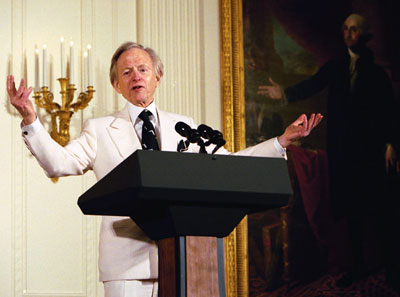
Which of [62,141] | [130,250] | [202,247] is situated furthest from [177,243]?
[62,141]

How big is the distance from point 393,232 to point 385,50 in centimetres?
158

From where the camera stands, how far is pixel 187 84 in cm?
584

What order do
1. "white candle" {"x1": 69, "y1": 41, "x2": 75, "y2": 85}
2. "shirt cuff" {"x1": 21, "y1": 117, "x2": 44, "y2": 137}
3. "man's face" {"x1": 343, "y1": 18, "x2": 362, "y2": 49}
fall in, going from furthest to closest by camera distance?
1. "man's face" {"x1": 343, "y1": 18, "x2": 362, "y2": 49}
2. "white candle" {"x1": 69, "y1": 41, "x2": 75, "y2": 85}
3. "shirt cuff" {"x1": 21, "y1": 117, "x2": 44, "y2": 137}

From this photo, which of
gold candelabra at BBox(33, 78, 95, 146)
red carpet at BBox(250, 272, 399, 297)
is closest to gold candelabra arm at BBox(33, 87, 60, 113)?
gold candelabra at BBox(33, 78, 95, 146)

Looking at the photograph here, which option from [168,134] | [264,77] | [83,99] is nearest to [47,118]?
[83,99]

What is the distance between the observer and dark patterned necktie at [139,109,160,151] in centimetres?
337

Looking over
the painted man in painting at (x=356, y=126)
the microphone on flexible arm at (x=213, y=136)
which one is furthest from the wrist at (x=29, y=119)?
the painted man in painting at (x=356, y=126)

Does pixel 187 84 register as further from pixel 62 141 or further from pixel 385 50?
pixel 385 50

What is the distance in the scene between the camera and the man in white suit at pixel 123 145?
3.12 meters

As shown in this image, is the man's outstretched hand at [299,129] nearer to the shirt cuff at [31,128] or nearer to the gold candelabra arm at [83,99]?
the shirt cuff at [31,128]

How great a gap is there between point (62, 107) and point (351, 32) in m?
2.75

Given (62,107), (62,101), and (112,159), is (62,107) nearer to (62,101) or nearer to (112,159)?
(62,101)

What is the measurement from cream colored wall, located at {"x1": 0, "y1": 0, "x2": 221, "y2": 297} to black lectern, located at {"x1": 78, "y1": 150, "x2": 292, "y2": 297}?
2582 mm

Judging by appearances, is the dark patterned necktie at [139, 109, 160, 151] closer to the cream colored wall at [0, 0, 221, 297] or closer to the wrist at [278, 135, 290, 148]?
the wrist at [278, 135, 290, 148]
